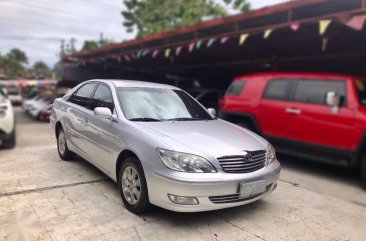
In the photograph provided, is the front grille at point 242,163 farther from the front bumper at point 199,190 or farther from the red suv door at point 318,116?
the red suv door at point 318,116

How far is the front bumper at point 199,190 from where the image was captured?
334 centimetres

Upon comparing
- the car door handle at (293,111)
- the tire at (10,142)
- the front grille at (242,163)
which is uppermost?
the car door handle at (293,111)

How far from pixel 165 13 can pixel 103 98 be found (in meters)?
23.1

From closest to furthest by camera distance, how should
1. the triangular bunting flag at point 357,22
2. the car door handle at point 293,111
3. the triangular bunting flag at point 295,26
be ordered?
the triangular bunting flag at point 357,22 → the car door handle at point 293,111 → the triangular bunting flag at point 295,26

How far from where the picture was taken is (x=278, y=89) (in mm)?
7008

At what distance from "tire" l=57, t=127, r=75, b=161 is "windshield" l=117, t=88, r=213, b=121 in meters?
2.00

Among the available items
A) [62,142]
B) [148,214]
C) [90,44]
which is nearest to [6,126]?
[62,142]

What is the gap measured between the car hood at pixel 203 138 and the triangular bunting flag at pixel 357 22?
346 centimetres

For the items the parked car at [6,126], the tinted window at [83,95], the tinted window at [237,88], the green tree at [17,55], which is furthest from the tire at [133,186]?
the green tree at [17,55]

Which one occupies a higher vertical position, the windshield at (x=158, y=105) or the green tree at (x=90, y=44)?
the green tree at (x=90, y=44)

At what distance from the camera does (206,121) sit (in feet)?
15.4

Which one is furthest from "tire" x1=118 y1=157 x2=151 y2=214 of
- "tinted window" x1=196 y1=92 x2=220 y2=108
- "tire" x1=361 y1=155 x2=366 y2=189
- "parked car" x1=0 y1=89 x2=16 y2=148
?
"tinted window" x1=196 y1=92 x2=220 y2=108

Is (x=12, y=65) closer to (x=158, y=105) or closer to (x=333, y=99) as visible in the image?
(x=158, y=105)

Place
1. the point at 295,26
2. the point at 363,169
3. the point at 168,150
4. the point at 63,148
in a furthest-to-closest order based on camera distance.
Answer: the point at 295,26
the point at 63,148
the point at 363,169
the point at 168,150
